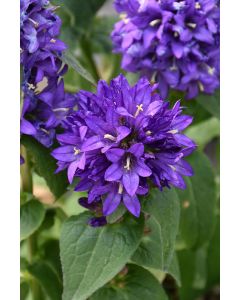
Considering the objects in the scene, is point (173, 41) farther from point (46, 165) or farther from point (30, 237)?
point (30, 237)

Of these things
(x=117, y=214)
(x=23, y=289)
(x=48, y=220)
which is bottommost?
(x=23, y=289)

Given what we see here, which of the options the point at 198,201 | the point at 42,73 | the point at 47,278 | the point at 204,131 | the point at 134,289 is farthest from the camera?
the point at 204,131


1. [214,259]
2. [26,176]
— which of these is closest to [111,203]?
[26,176]

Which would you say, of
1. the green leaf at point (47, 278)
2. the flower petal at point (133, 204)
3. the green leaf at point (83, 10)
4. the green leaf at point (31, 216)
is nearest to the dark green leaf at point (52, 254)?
the green leaf at point (47, 278)

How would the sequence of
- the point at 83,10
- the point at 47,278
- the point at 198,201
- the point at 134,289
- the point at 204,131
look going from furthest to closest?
the point at 204,131 → the point at 83,10 → the point at 198,201 → the point at 47,278 → the point at 134,289

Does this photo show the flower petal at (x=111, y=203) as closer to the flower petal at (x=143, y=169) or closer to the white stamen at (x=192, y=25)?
the flower petal at (x=143, y=169)

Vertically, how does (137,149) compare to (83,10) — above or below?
below
